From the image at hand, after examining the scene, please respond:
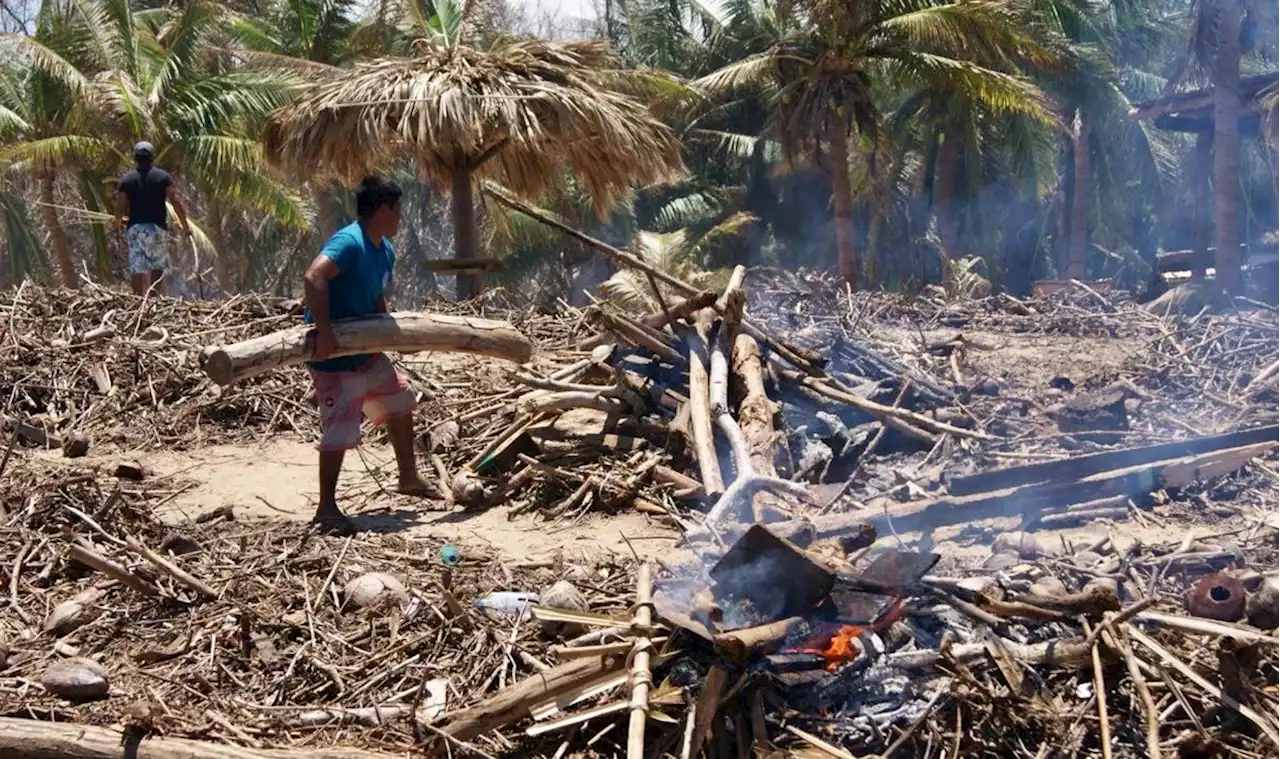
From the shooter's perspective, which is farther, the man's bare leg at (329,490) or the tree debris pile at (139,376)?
the tree debris pile at (139,376)

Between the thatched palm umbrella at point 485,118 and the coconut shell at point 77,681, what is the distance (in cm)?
582

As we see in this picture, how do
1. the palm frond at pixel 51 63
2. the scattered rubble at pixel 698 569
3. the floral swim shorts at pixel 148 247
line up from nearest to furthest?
the scattered rubble at pixel 698 569 < the floral swim shorts at pixel 148 247 < the palm frond at pixel 51 63

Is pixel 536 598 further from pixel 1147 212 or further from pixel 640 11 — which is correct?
pixel 1147 212

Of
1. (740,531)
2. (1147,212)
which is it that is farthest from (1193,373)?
(1147,212)

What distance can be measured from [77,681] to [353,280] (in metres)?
1.96

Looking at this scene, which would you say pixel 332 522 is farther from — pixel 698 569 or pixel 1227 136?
pixel 1227 136

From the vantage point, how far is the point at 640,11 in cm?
2288

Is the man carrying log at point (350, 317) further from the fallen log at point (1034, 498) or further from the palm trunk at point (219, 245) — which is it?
the palm trunk at point (219, 245)

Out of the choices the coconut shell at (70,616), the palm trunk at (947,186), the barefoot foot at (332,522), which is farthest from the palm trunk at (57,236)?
the palm trunk at (947,186)

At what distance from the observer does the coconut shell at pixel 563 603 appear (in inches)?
153

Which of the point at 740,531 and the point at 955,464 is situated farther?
the point at 955,464

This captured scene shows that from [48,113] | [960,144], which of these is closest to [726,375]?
[48,113]

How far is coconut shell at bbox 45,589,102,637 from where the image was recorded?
14.1 ft

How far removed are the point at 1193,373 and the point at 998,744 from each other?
5.35 m
